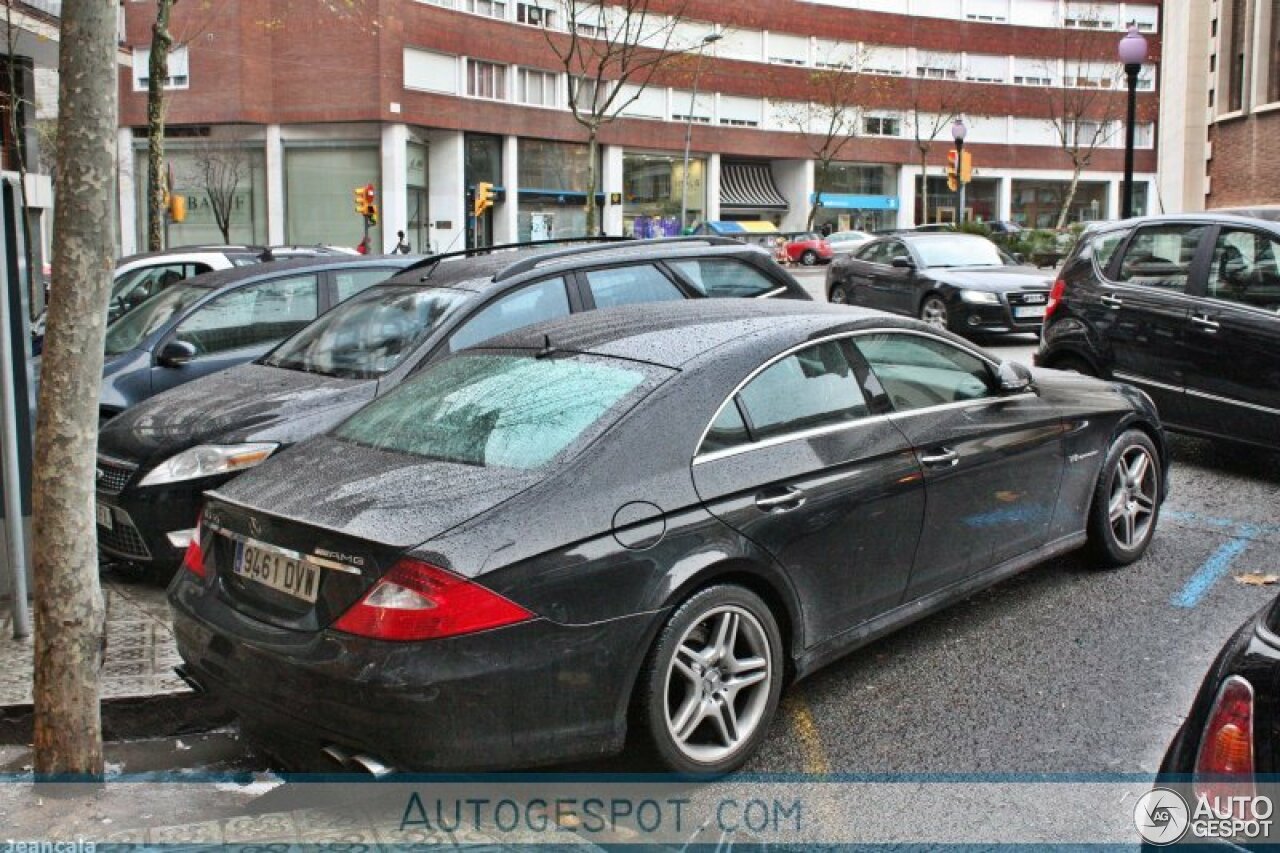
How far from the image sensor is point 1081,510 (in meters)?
5.73

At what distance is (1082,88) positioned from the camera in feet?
225

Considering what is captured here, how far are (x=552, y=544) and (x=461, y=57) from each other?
1961 inches

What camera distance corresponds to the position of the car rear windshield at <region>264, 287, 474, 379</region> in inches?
261

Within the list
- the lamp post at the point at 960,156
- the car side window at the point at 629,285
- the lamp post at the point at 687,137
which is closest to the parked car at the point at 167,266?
the car side window at the point at 629,285

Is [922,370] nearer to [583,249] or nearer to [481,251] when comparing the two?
[583,249]

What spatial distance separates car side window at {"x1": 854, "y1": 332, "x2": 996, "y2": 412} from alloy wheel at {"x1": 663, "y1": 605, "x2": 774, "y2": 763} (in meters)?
1.30

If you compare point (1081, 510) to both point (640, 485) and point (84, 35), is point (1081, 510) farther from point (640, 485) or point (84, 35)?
point (84, 35)

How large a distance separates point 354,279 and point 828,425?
5336 millimetres

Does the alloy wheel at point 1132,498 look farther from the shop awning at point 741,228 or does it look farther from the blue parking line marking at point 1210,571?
the shop awning at point 741,228

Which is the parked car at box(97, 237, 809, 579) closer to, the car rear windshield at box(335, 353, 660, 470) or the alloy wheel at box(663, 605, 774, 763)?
the car rear windshield at box(335, 353, 660, 470)

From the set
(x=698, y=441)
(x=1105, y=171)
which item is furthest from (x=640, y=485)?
(x=1105, y=171)

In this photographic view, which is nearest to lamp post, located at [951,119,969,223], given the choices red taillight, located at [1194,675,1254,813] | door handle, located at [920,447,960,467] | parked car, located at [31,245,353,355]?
parked car, located at [31,245,353,355]

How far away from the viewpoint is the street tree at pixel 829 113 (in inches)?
2516

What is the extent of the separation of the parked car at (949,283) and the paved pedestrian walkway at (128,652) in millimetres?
10962
